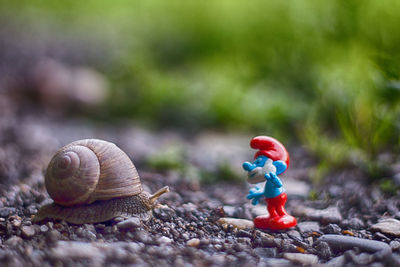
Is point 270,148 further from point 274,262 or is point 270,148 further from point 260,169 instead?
point 274,262

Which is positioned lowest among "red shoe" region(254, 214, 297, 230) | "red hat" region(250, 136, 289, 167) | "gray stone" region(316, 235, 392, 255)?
"gray stone" region(316, 235, 392, 255)

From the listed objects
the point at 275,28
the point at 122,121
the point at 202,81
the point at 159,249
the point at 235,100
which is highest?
the point at 275,28

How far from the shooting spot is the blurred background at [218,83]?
3.70 meters

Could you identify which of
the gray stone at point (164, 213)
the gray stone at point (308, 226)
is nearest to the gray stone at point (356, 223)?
the gray stone at point (308, 226)

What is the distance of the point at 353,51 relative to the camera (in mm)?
5062

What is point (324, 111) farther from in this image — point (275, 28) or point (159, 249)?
point (159, 249)

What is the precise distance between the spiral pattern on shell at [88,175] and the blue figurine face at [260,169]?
0.64 m

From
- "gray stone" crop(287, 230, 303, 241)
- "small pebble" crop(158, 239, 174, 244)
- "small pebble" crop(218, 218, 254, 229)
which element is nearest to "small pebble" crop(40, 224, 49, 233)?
"small pebble" crop(158, 239, 174, 244)

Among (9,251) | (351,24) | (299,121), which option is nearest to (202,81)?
(299,121)

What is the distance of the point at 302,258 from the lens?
2.16 m

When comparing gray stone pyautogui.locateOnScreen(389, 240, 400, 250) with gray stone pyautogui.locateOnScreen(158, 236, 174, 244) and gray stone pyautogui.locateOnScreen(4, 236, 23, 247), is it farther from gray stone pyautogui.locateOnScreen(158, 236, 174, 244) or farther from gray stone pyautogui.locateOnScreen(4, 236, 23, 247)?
gray stone pyautogui.locateOnScreen(4, 236, 23, 247)

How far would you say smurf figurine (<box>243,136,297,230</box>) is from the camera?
2.33 meters

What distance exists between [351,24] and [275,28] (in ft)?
5.60

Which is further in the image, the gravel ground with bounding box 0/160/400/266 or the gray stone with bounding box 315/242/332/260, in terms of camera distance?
the gray stone with bounding box 315/242/332/260
